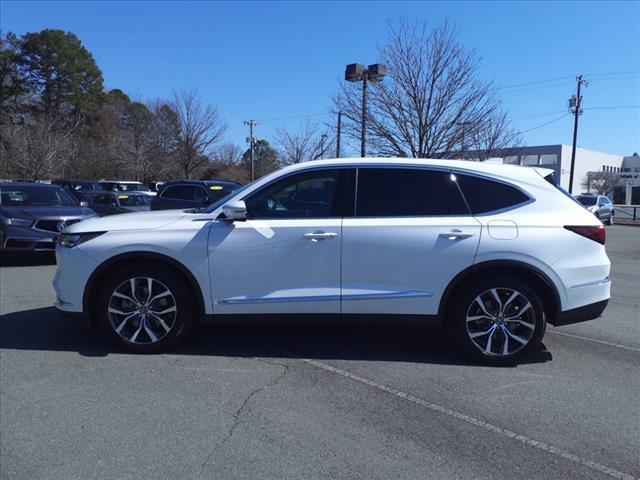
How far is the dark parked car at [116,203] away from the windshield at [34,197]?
326cm

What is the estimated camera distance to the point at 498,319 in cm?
438

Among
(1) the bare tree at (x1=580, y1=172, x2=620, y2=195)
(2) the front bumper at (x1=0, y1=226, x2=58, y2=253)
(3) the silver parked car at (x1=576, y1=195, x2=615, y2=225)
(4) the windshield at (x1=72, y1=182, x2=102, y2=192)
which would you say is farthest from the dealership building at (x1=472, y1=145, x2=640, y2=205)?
(2) the front bumper at (x1=0, y1=226, x2=58, y2=253)

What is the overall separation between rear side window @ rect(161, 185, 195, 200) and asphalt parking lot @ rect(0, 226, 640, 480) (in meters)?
8.08

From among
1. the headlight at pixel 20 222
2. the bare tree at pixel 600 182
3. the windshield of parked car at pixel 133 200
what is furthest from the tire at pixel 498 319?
the bare tree at pixel 600 182

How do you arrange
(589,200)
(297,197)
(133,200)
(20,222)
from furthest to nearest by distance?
(589,200)
(133,200)
(20,222)
(297,197)

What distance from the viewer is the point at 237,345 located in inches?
194

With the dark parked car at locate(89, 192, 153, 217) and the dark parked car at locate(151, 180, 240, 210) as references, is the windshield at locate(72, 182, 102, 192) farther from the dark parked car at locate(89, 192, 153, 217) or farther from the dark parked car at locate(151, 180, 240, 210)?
the dark parked car at locate(151, 180, 240, 210)

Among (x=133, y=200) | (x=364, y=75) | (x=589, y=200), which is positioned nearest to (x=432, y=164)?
(x=364, y=75)

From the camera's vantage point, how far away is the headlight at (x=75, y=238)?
460cm

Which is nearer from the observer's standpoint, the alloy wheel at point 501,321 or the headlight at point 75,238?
the alloy wheel at point 501,321

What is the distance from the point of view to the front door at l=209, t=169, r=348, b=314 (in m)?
4.38

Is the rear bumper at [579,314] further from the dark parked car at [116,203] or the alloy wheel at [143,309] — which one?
the dark parked car at [116,203]

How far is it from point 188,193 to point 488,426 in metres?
11.2

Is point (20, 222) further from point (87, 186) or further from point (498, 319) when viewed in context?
point (87, 186)
